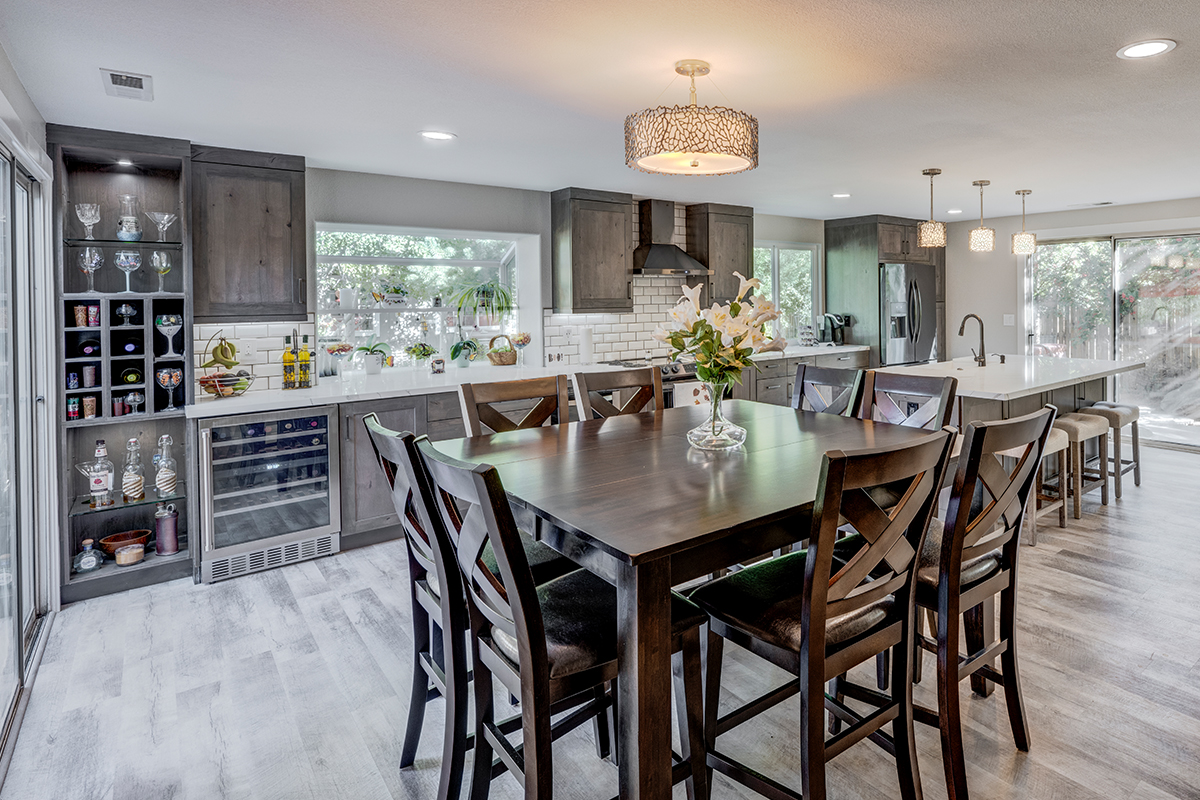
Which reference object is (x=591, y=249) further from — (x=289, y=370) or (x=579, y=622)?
(x=579, y=622)

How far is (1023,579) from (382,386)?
3516 millimetres

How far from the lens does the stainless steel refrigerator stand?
708 cm

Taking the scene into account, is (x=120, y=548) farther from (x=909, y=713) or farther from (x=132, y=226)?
(x=909, y=713)

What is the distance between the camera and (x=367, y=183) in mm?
4531

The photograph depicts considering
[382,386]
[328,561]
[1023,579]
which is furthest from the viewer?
[382,386]

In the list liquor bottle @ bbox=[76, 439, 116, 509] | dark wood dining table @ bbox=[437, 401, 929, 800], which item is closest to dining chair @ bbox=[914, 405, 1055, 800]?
dark wood dining table @ bbox=[437, 401, 929, 800]

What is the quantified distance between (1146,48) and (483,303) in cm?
397

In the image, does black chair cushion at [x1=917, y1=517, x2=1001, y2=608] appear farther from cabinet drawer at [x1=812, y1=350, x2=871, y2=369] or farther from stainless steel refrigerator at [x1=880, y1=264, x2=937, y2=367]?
stainless steel refrigerator at [x1=880, y1=264, x2=937, y2=367]

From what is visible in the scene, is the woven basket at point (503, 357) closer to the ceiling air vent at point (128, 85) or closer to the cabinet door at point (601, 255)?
the cabinet door at point (601, 255)

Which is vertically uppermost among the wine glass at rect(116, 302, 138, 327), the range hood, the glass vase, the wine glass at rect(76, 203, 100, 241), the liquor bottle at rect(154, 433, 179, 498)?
the range hood

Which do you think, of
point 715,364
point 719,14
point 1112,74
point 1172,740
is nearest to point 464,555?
point 715,364

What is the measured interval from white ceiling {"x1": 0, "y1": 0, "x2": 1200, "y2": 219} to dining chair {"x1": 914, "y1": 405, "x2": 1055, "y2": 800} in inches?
55.2

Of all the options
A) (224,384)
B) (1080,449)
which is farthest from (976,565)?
(224,384)

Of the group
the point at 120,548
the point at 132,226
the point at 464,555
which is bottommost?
the point at 120,548
